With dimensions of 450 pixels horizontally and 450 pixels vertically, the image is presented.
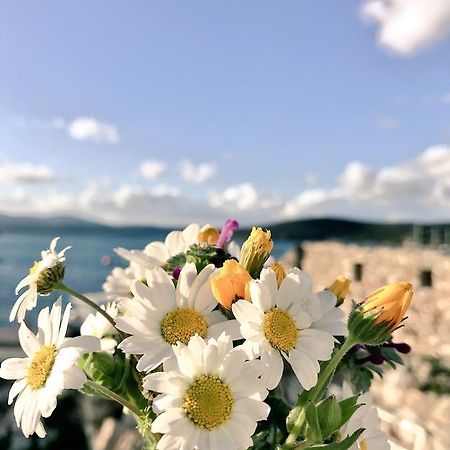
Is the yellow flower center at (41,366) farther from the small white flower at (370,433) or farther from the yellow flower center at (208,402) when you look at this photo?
the small white flower at (370,433)

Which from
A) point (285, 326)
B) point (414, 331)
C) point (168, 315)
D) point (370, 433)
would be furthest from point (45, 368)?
point (414, 331)

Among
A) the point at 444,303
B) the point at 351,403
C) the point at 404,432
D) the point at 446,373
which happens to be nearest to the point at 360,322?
the point at 351,403

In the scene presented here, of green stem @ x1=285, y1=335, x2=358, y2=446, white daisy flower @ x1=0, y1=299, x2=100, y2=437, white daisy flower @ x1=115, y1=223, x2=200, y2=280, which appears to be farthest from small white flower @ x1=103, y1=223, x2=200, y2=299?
green stem @ x1=285, y1=335, x2=358, y2=446

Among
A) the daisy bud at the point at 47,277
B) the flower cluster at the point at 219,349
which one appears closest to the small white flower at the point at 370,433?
the flower cluster at the point at 219,349

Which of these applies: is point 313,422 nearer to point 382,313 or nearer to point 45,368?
point 382,313

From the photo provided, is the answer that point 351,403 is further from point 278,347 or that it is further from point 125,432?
point 125,432

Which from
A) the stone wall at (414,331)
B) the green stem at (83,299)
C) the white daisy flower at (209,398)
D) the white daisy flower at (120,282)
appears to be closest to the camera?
the white daisy flower at (209,398)
